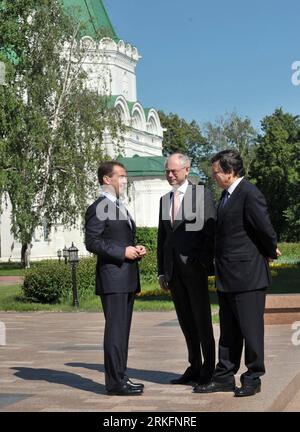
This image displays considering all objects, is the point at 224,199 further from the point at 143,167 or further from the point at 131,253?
the point at 143,167

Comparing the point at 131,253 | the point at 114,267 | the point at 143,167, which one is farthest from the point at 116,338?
the point at 143,167

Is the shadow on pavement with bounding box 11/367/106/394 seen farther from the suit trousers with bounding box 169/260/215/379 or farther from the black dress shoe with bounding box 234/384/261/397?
the black dress shoe with bounding box 234/384/261/397

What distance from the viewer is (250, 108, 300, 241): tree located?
5838 cm

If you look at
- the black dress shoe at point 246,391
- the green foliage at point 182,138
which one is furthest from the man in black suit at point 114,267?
the green foliage at point 182,138

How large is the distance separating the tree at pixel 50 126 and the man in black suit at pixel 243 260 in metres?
25.1

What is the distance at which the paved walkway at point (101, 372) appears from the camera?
647cm

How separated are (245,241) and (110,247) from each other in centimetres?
111

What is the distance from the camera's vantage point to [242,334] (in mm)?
6852

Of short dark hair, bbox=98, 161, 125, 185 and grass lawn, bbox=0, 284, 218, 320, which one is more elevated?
short dark hair, bbox=98, 161, 125, 185

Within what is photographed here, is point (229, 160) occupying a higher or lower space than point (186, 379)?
higher

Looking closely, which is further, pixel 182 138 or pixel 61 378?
pixel 182 138

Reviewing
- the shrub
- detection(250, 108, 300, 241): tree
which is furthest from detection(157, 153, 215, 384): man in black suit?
detection(250, 108, 300, 241): tree

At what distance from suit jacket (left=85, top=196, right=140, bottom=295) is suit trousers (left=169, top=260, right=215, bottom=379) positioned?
0.39m
